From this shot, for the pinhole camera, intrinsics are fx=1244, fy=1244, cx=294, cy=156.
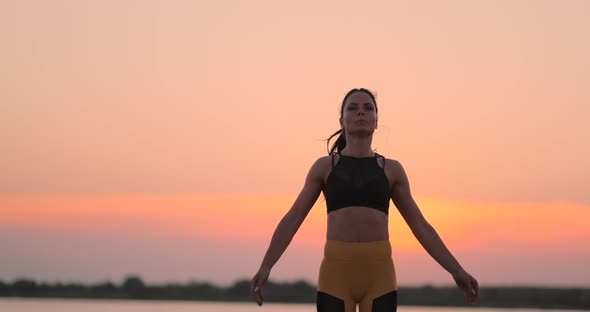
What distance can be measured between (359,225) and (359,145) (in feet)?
2.58

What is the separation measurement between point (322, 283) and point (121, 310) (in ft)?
138

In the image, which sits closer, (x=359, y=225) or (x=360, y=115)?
(x=359, y=225)

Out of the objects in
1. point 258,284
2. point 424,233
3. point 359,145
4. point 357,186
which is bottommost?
point 258,284

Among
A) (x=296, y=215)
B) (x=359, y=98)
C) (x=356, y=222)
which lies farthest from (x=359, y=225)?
(x=359, y=98)

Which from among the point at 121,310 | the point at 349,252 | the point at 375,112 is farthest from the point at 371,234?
the point at 121,310

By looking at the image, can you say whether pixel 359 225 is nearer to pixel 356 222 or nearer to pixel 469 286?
pixel 356 222

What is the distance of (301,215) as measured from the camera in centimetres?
1170

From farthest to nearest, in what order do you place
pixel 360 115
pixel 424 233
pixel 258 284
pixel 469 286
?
pixel 424 233
pixel 469 286
pixel 360 115
pixel 258 284

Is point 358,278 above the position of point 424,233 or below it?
below

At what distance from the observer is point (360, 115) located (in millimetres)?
11508

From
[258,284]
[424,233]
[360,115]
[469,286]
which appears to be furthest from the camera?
[424,233]

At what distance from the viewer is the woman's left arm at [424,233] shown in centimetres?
1167

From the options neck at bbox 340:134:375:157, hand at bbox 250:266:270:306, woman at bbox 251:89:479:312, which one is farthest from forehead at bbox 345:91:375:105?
hand at bbox 250:266:270:306

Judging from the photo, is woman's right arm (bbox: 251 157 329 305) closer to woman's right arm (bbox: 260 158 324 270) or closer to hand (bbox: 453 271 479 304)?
woman's right arm (bbox: 260 158 324 270)
